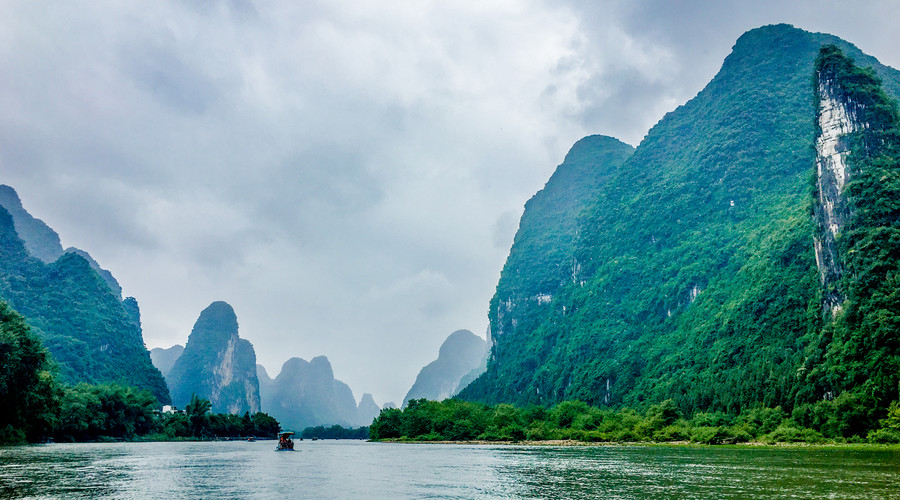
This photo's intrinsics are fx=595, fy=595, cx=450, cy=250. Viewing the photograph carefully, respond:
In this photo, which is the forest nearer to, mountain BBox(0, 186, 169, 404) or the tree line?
mountain BBox(0, 186, 169, 404)

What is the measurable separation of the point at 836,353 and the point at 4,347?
85618 mm

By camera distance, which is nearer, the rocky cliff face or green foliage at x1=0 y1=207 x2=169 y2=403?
the rocky cliff face

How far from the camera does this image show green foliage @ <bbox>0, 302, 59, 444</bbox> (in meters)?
52.1

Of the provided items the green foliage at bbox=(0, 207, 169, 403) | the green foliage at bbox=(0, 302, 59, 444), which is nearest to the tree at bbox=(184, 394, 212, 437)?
the green foliage at bbox=(0, 207, 169, 403)

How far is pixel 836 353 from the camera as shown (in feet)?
227

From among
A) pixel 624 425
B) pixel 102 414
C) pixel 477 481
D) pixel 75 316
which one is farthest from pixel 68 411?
pixel 624 425

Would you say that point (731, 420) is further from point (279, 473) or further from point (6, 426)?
point (6, 426)

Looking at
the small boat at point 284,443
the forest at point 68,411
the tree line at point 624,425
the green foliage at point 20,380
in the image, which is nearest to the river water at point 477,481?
the green foliage at point 20,380

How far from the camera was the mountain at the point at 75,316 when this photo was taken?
130 m

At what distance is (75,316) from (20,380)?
319 ft

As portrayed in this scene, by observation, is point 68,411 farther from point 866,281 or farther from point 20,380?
point 866,281

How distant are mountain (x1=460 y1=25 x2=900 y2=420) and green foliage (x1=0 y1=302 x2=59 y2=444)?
3100 inches

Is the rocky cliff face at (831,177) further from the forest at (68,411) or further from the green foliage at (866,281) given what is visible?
the forest at (68,411)

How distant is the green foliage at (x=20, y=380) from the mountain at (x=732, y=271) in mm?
78750
